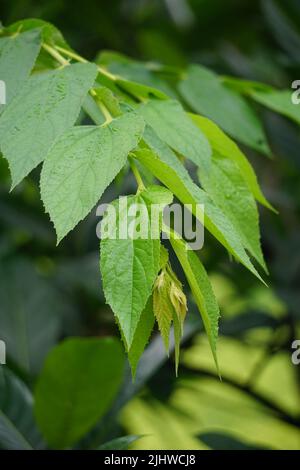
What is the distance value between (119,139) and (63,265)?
83cm

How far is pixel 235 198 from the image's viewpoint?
2.00ft

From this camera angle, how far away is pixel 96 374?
0.85 meters

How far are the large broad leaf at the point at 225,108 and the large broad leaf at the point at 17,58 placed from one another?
247mm

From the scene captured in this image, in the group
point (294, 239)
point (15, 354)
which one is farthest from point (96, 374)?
point (294, 239)

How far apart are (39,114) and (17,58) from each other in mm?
108

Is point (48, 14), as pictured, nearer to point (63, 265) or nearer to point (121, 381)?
point (63, 265)

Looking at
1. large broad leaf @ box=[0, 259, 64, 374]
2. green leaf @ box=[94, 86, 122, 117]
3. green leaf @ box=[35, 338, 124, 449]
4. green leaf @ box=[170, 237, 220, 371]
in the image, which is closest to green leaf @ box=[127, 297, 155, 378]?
green leaf @ box=[170, 237, 220, 371]

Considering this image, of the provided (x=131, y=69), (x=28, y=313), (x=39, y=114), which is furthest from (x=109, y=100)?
(x=28, y=313)

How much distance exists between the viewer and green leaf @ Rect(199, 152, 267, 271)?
0.60m

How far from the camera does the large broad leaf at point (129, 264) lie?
1.42 ft

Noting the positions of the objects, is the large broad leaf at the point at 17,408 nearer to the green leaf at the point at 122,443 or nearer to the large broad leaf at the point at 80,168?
the green leaf at the point at 122,443

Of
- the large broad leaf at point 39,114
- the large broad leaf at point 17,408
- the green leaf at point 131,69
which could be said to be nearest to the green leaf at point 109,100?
the large broad leaf at point 39,114

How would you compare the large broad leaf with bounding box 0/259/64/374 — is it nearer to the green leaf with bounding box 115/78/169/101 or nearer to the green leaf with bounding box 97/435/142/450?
the green leaf with bounding box 97/435/142/450

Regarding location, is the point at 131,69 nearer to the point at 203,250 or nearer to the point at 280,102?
the point at 280,102
